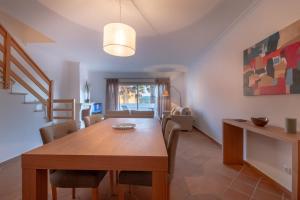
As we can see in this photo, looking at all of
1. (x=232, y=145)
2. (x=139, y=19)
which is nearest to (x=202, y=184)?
(x=232, y=145)

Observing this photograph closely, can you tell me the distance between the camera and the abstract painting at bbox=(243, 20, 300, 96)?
6.51ft

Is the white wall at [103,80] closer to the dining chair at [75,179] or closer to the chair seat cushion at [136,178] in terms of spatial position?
the dining chair at [75,179]

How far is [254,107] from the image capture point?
2816 mm

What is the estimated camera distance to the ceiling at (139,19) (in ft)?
8.60

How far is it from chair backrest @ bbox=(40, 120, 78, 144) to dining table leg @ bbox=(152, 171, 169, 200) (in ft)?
3.39

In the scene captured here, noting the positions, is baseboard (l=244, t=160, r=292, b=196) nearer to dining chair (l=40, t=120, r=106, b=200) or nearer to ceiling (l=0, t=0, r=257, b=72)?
dining chair (l=40, t=120, r=106, b=200)

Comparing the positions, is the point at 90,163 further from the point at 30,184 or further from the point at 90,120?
the point at 90,120

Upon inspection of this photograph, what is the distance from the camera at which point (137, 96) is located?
29.8 ft

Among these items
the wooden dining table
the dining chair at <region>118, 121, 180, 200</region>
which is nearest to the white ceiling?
the dining chair at <region>118, 121, 180, 200</region>

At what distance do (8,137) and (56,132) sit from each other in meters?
2.11

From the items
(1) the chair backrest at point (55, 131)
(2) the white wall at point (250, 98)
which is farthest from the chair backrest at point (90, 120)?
(2) the white wall at point (250, 98)

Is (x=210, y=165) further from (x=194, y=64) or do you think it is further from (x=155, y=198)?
(x=194, y=64)

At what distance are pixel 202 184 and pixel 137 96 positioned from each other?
695 cm

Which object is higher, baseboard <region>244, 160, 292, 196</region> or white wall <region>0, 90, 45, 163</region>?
white wall <region>0, 90, 45, 163</region>
